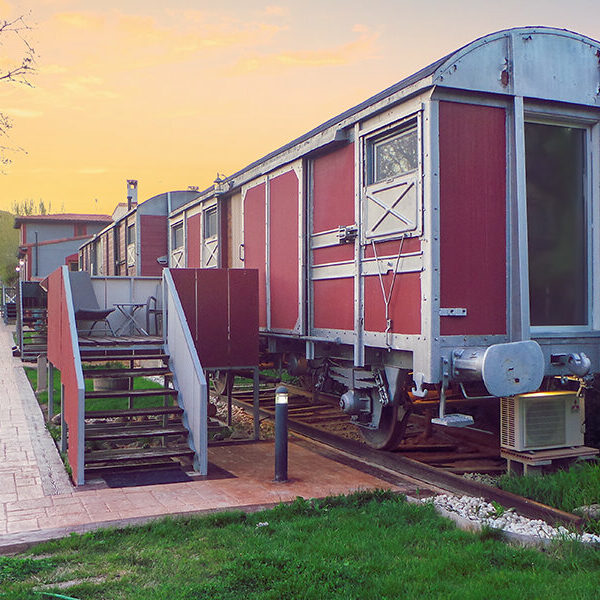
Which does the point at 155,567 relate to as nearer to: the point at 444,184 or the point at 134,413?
the point at 134,413

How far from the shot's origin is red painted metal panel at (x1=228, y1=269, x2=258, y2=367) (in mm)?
8328

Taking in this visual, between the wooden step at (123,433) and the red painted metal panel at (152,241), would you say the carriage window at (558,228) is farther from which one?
the red painted metal panel at (152,241)

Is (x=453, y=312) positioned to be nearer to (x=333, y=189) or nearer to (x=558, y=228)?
(x=558, y=228)

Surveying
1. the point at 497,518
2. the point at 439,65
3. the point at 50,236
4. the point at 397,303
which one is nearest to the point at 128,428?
the point at 397,303

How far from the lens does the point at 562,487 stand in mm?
5441

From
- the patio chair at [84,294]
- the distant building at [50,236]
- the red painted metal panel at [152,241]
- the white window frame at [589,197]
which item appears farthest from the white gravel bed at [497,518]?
the distant building at [50,236]

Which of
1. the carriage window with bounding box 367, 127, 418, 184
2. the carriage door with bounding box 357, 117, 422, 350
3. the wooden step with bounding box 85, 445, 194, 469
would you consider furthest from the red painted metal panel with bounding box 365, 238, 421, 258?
the wooden step with bounding box 85, 445, 194, 469

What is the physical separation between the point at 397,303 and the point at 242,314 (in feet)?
8.67

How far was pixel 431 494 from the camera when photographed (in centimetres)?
562

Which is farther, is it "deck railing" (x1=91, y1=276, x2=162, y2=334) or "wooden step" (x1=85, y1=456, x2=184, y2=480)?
"deck railing" (x1=91, y1=276, x2=162, y2=334)

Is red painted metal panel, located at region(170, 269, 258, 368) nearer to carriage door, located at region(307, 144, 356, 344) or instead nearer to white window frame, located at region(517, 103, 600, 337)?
carriage door, located at region(307, 144, 356, 344)

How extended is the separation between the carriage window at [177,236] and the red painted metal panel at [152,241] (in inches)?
12.2

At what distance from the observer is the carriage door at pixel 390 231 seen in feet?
19.8

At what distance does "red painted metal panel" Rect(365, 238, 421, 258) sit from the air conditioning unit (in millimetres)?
1590
